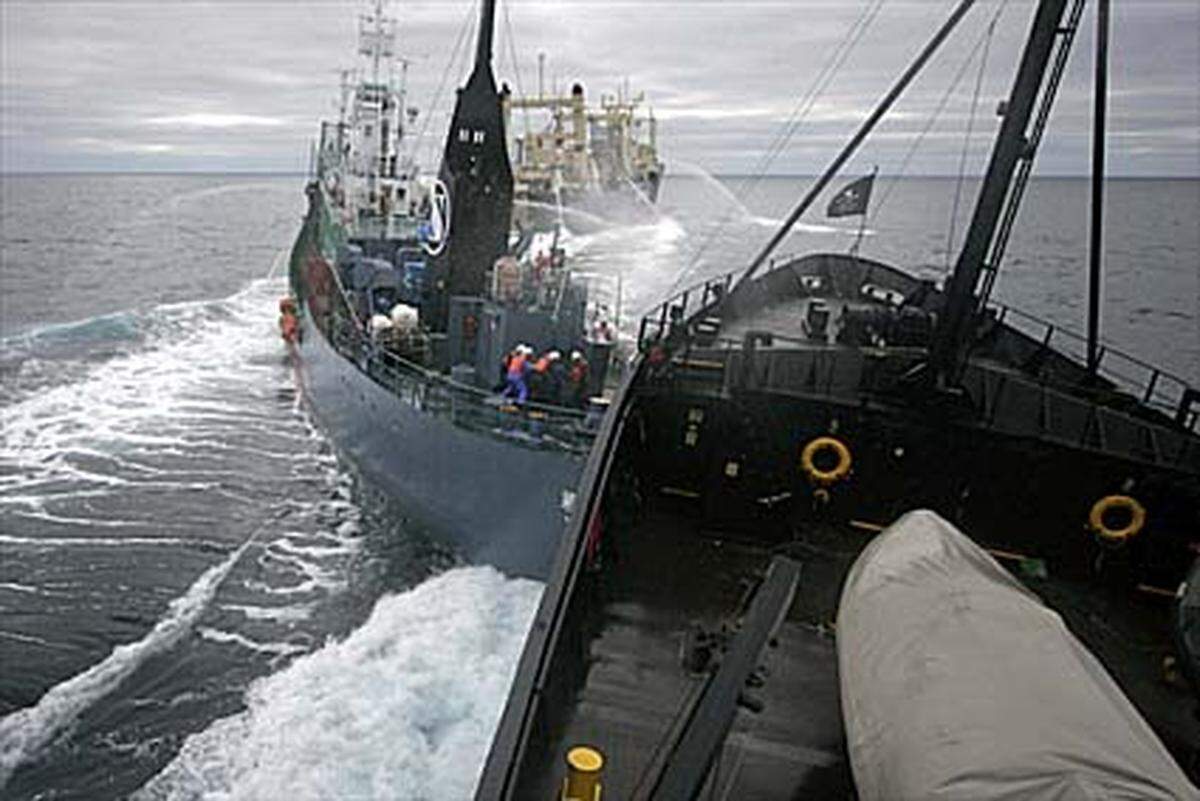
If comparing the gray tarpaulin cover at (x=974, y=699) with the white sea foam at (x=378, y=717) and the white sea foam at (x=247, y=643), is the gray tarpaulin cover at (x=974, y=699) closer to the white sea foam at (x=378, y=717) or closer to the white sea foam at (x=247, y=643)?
the white sea foam at (x=378, y=717)

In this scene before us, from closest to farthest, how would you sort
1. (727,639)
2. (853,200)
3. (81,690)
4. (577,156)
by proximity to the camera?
(727,639) < (81,690) < (853,200) < (577,156)

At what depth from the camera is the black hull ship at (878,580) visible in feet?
13.8

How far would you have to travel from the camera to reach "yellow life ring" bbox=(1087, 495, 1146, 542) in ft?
28.1

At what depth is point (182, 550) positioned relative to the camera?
17188mm

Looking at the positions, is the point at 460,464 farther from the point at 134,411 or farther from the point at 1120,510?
the point at 134,411

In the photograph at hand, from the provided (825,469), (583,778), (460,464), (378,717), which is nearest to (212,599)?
(460,464)

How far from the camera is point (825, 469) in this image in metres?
9.34

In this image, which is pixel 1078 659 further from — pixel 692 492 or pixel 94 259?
pixel 94 259

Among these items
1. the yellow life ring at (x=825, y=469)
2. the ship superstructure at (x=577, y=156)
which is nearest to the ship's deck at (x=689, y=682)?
the yellow life ring at (x=825, y=469)

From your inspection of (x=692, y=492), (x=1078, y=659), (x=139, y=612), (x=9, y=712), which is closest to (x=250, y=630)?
(x=139, y=612)

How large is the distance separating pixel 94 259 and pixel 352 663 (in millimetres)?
A: 70735

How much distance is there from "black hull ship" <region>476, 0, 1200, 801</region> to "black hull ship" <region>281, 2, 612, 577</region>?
393cm

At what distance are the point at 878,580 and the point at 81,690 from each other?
1194 cm

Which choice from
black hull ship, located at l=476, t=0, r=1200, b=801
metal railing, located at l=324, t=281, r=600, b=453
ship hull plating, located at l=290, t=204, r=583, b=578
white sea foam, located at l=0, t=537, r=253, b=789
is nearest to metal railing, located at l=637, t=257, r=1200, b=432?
black hull ship, located at l=476, t=0, r=1200, b=801
